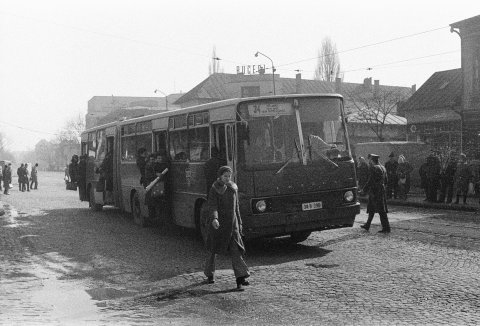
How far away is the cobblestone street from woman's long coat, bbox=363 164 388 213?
0.65 meters

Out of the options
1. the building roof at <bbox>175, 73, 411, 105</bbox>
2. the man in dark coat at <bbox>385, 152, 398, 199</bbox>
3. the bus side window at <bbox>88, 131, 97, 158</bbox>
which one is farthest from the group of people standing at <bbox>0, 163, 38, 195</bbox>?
the building roof at <bbox>175, 73, 411, 105</bbox>

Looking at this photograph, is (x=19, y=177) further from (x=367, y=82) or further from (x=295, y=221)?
(x=367, y=82)

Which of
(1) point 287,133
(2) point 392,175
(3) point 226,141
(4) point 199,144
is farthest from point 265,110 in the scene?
(2) point 392,175

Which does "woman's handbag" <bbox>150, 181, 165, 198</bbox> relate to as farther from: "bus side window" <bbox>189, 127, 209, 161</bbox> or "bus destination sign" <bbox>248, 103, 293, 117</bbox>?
"bus destination sign" <bbox>248, 103, 293, 117</bbox>

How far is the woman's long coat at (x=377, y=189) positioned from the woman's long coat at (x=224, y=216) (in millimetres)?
5967

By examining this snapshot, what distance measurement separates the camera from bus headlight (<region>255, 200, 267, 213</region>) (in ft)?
34.6

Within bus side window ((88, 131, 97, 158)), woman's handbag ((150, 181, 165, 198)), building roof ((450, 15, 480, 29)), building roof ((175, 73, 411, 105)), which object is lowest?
woman's handbag ((150, 181, 165, 198))

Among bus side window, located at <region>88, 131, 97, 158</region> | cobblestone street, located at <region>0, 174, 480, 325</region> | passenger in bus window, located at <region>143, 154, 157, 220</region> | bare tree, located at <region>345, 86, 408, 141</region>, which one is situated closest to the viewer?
cobblestone street, located at <region>0, 174, 480, 325</region>

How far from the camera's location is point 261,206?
10562mm

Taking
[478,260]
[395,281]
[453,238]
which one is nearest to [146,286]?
[395,281]

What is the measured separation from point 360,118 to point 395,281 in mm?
42235

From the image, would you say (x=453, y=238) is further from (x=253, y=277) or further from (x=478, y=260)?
(x=253, y=277)

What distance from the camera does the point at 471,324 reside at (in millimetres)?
6180

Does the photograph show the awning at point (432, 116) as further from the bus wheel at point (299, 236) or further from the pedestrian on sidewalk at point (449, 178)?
the bus wheel at point (299, 236)
